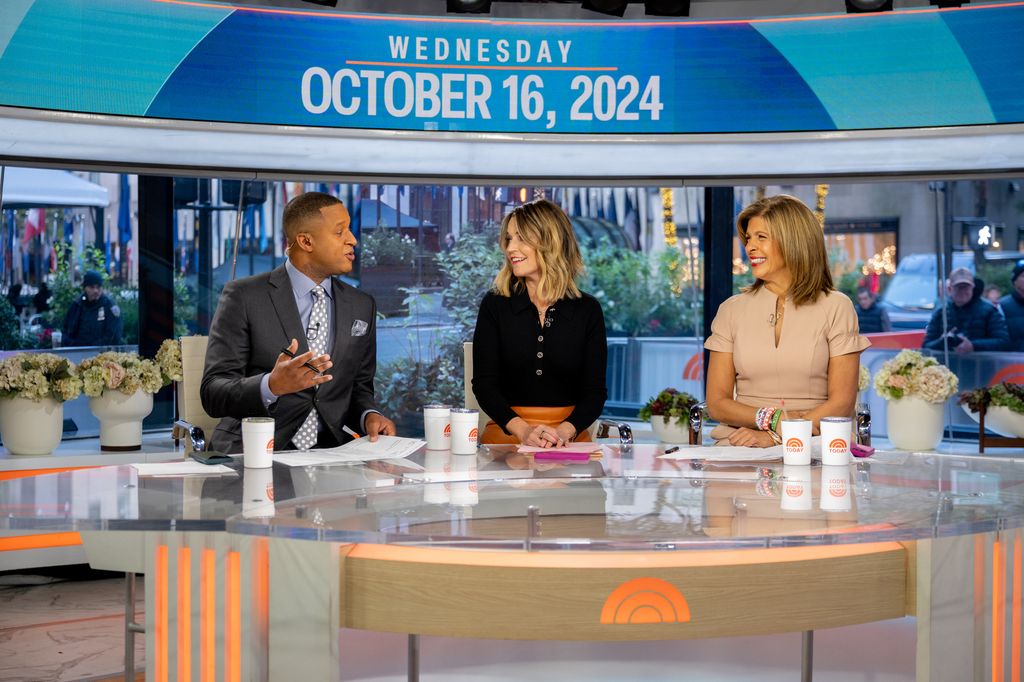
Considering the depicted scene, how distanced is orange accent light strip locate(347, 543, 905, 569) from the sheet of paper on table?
692 mm

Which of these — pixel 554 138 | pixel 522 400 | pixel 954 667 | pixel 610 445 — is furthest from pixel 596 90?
pixel 954 667

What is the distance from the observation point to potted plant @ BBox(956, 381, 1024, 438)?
4.74 metres

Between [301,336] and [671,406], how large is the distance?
2304mm

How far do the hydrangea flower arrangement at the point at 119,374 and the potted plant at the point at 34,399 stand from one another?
68 millimetres

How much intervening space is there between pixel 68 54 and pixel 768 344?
3288 mm

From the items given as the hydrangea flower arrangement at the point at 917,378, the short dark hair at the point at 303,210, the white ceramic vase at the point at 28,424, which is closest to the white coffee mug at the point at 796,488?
the short dark hair at the point at 303,210

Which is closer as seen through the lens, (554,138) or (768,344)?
(768,344)

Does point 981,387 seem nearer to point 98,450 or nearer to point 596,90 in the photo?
point 596,90

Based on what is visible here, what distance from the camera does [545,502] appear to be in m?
2.23

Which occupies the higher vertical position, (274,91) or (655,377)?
(274,91)

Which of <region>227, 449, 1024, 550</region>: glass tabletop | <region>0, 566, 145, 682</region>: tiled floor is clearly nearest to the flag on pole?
<region>0, 566, 145, 682</region>: tiled floor

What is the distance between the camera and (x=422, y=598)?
2004 mm

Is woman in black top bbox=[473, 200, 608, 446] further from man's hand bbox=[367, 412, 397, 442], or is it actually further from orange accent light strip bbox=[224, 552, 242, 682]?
orange accent light strip bbox=[224, 552, 242, 682]

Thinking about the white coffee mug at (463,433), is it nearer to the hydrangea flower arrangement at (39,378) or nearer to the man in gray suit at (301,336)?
the man in gray suit at (301,336)
